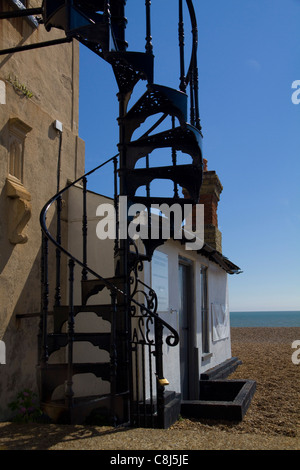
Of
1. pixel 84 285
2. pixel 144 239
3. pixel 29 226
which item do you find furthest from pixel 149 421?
pixel 29 226

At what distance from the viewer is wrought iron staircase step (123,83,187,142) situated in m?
4.11

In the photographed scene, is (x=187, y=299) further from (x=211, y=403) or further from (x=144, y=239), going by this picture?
(x=144, y=239)

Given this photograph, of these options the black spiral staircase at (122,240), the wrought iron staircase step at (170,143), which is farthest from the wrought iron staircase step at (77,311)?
the wrought iron staircase step at (170,143)

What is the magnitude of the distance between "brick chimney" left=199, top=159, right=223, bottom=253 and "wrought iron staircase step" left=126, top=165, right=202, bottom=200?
396 centimetres

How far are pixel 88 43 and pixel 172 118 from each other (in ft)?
3.40

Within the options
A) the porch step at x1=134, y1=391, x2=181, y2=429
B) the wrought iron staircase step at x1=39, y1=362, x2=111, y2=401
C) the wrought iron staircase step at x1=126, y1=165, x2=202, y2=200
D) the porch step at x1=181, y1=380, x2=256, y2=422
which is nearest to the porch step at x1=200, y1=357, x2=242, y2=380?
the porch step at x1=181, y1=380, x2=256, y2=422

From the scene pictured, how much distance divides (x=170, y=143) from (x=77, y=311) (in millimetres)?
1731

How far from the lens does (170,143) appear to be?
4340mm

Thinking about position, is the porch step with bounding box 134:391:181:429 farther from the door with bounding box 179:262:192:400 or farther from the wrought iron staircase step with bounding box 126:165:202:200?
the wrought iron staircase step with bounding box 126:165:202:200

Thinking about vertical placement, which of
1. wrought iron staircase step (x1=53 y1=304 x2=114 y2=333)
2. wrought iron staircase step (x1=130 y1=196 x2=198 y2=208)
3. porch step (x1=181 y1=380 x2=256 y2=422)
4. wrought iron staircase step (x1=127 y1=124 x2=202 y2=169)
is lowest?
porch step (x1=181 y1=380 x2=256 y2=422)

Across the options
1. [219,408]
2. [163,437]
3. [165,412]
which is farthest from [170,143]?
[219,408]

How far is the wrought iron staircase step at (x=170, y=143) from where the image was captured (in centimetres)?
430

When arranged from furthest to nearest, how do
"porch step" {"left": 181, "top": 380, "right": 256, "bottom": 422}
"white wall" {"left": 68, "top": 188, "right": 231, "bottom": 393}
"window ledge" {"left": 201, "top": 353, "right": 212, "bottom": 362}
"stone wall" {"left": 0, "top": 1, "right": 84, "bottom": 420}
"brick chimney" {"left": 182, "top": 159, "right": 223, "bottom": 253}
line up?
"brick chimney" {"left": 182, "top": 159, "right": 223, "bottom": 253}
"window ledge" {"left": 201, "top": 353, "right": 212, "bottom": 362}
"white wall" {"left": 68, "top": 188, "right": 231, "bottom": 393}
"porch step" {"left": 181, "top": 380, "right": 256, "bottom": 422}
"stone wall" {"left": 0, "top": 1, "right": 84, "bottom": 420}

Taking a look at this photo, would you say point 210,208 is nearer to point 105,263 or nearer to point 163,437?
point 105,263
